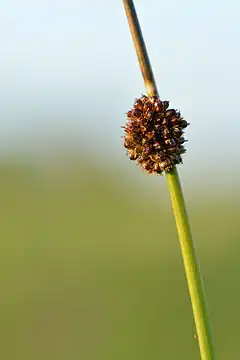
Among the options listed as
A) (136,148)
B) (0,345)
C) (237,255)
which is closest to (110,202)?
(237,255)

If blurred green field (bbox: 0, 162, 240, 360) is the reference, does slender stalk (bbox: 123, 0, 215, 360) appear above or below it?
below

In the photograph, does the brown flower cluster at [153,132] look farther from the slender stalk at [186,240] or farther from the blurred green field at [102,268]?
the blurred green field at [102,268]

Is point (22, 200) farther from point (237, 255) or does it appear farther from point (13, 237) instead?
point (237, 255)

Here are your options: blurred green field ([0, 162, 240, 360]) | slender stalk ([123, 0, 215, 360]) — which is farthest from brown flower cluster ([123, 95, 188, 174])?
blurred green field ([0, 162, 240, 360])

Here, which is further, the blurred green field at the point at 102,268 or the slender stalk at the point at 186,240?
the blurred green field at the point at 102,268

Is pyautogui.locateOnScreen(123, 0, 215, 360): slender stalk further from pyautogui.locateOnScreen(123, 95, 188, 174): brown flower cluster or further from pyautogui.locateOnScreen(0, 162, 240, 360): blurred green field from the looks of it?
pyautogui.locateOnScreen(0, 162, 240, 360): blurred green field

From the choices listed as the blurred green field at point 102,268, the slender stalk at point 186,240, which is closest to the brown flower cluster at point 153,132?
the slender stalk at point 186,240
